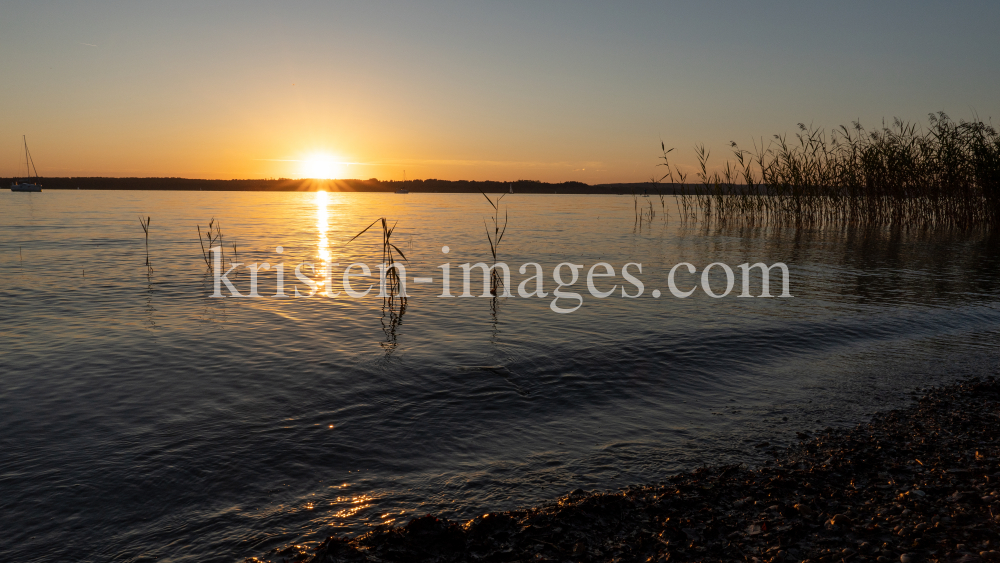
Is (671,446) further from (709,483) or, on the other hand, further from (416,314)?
(416,314)

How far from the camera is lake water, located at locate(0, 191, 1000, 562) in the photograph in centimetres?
481

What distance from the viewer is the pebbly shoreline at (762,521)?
388 centimetres

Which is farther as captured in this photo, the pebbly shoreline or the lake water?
the lake water

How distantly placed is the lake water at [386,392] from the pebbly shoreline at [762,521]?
0.48 metres

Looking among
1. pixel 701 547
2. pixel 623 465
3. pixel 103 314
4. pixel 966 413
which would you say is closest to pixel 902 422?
A: pixel 966 413

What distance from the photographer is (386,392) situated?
7.67 m

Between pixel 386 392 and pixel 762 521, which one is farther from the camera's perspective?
pixel 386 392

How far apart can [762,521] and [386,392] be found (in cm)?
489

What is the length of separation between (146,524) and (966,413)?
846cm

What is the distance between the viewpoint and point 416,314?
12711 millimetres

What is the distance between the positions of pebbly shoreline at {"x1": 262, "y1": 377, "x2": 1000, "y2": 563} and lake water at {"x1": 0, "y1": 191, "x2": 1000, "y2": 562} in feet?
1.57

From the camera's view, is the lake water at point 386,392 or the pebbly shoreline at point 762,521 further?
the lake water at point 386,392

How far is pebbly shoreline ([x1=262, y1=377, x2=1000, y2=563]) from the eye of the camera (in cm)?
388

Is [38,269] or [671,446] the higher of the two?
[38,269]
